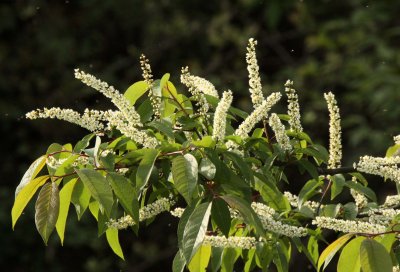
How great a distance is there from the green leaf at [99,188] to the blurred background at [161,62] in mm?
5070

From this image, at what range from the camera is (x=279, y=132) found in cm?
201

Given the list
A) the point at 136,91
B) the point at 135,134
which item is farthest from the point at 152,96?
the point at 135,134

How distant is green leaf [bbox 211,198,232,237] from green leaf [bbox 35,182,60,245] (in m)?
0.31

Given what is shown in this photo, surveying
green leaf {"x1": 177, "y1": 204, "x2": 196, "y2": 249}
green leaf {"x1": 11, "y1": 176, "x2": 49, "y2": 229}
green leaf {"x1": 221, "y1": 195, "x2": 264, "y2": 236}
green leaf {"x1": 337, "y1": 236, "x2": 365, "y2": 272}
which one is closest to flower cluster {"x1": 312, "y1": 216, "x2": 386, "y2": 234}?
green leaf {"x1": 337, "y1": 236, "x2": 365, "y2": 272}

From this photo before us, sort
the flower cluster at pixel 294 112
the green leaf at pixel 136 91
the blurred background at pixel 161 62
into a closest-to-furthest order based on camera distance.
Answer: the flower cluster at pixel 294 112 < the green leaf at pixel 136 91 < the blurred background at pixel 161 62

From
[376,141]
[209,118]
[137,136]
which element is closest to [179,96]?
[209,118]

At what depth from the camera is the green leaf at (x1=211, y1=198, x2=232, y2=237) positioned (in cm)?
177

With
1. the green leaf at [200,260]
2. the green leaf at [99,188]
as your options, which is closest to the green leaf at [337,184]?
the green leaf at [200,260]

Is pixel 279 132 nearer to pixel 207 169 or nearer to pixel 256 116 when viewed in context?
pixel 256 116

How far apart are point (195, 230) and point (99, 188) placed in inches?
8.4

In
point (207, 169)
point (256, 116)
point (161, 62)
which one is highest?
point (161, 62)

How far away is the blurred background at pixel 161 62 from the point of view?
6.91m

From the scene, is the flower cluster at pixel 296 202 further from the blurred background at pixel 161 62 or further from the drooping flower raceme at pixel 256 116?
the blurred background at pixel 161 62

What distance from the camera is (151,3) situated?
7527 millimetres
